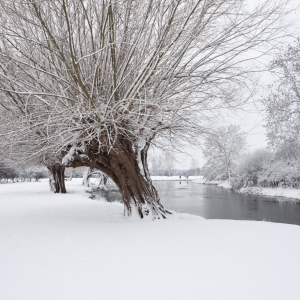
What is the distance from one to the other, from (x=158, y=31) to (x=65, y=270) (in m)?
4.81

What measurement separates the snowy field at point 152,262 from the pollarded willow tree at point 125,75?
1726 millimetres

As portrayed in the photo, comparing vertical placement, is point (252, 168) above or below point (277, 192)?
above

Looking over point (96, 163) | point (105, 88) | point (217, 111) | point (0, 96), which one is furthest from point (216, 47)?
point (0, 96)

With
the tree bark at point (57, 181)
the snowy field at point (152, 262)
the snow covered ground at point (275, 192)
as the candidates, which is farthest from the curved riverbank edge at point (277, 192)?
the snowy field at point (152, 262)

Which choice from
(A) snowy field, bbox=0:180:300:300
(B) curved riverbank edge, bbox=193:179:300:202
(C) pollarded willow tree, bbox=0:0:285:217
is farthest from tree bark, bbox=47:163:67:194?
(B) curved riverbank edge, bbox=193:179:300:202

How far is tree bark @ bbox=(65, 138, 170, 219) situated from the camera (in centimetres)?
692

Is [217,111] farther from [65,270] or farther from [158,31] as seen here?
[65,270]

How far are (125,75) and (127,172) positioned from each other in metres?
2.35

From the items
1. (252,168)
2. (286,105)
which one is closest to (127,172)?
(286,105)

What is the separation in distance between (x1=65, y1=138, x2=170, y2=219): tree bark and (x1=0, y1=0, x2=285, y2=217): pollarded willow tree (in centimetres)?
3

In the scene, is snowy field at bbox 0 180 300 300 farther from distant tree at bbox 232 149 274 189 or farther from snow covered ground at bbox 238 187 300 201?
distant tree at bbox 232 149 274 189

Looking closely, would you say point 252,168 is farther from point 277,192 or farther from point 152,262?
point 152,262

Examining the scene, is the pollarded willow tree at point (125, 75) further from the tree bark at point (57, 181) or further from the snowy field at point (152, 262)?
the tree bark at point (57, 181)

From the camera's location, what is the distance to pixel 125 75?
257 inches
